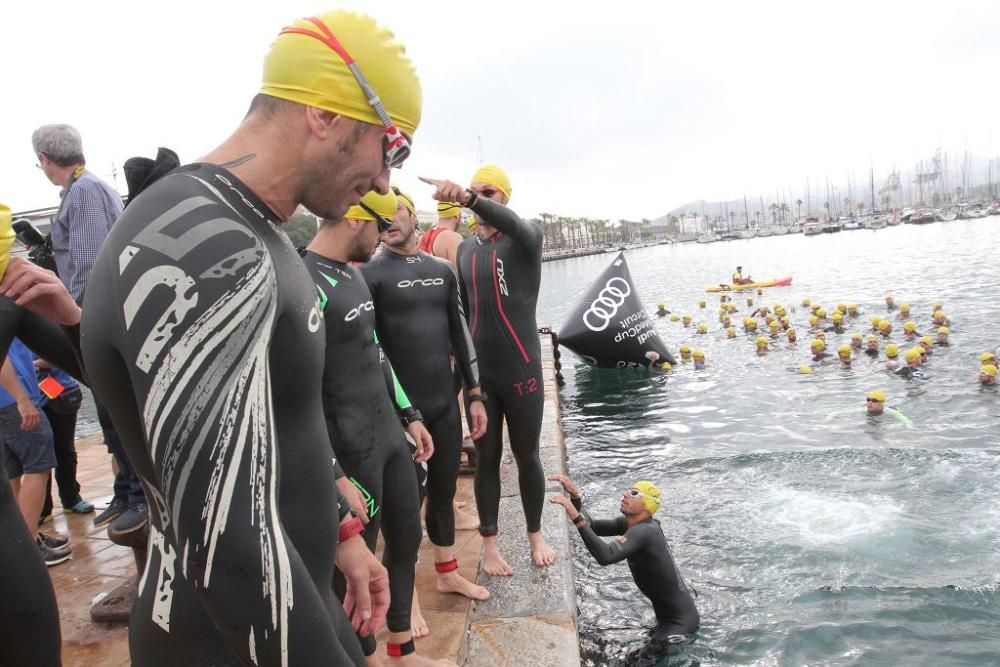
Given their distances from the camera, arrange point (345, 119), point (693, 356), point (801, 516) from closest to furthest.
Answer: point (345, 119) < point (801, 516) < point (693, 356)

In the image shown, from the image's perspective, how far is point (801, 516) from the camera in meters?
6.48

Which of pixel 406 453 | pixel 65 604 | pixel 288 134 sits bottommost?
pixel 65 604

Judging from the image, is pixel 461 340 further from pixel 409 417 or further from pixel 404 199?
pixel 404 199

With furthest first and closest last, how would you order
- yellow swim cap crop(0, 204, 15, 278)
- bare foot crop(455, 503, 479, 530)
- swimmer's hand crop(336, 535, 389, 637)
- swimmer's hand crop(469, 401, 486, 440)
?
bare foot crop(455, 503, 479, 530) < swimmer's hand crop(469, 401, 486, 440) < yellow swim cap crop(0, 204, 15, 278) < swimmer's hand crop(336, 535, 389, 637)

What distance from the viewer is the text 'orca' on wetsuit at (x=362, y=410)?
2.67 m

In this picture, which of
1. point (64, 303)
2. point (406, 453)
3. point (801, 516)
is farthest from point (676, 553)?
point (64, 303)

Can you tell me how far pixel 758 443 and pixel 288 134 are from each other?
31.3 feet

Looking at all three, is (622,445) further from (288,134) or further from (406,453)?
(288,134)

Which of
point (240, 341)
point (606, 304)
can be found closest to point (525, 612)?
point (240, 341)

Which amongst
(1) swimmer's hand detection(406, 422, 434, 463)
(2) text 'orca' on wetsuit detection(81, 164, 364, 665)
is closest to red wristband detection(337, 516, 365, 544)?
(2) text 'orca' on wetsuit detection(81, 164, 364, 665)

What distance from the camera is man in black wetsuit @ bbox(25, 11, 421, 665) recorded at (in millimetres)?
888

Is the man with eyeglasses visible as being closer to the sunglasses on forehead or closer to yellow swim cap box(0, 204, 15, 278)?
yellow swim cap box(0, 204, 15, 278)

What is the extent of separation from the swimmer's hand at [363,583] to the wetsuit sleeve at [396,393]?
139 cm

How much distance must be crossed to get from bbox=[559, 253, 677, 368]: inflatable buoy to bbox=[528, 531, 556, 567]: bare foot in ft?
34.3
